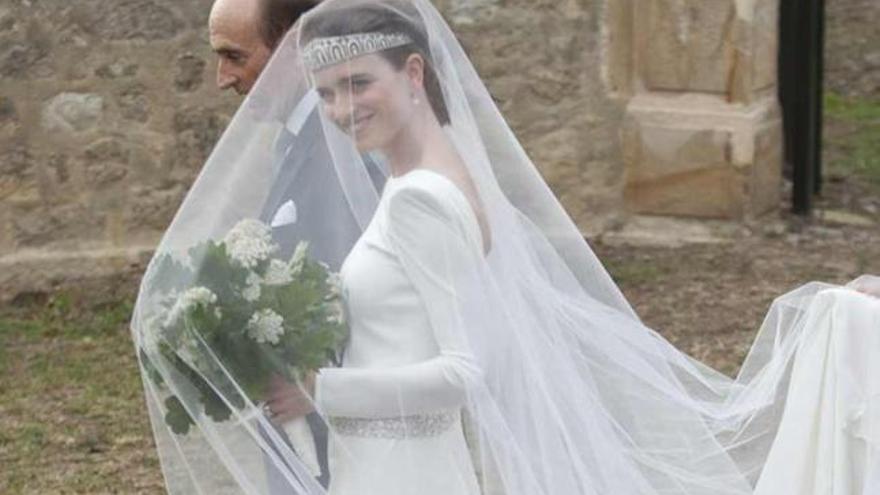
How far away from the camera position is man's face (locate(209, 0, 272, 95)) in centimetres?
457

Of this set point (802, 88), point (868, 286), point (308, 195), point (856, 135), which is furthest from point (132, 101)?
point (308, 195)

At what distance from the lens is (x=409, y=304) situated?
3830 millimetres

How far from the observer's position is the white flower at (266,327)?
12.7ft

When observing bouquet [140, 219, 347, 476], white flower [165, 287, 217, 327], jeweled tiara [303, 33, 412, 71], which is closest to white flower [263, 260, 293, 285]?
bouquet [140, 219, 347, 476]

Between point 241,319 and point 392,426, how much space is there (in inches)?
12.7

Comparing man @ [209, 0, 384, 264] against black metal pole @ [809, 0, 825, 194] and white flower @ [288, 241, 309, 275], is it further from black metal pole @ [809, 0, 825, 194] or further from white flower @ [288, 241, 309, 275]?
black metal pole @ [809, 0, 825, 194]

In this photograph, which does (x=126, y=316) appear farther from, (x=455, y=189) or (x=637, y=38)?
(x=455, y=189)

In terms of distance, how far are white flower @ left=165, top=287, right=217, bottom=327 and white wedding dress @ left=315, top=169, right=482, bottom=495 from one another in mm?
237

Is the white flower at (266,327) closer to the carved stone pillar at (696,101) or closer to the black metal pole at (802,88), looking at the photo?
the carved stone pillar at (696,101)

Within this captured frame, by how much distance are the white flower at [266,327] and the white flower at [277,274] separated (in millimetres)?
53

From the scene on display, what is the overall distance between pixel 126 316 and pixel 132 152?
0.74m

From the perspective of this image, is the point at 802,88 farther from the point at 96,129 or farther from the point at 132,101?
the point at 96,129

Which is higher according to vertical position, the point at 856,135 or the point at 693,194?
Answer: the point at 693,194

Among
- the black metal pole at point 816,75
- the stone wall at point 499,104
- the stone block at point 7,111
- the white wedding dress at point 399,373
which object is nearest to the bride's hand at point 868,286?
the white wedding dress at point 399,373
